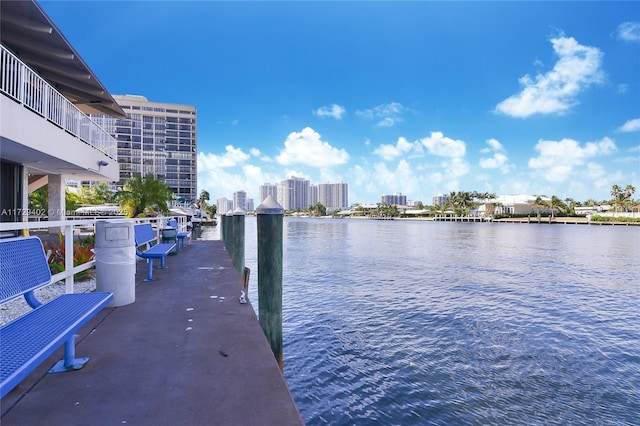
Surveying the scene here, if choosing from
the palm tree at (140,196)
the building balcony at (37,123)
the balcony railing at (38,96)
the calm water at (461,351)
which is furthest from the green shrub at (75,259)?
the palm tree at (140,196)

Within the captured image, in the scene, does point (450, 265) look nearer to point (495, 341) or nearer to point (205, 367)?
point (495, 341)

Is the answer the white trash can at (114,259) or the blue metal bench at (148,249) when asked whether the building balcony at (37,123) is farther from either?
the white trash can at (114,259)

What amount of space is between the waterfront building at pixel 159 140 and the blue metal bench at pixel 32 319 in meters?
98.1

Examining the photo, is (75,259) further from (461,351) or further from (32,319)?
(461,351)

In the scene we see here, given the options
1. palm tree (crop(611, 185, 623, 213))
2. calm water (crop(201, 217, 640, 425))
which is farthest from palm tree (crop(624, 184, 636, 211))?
calm water (crop(201, 217, 640, 425))

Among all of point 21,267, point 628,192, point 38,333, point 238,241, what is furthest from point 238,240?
point 628,192

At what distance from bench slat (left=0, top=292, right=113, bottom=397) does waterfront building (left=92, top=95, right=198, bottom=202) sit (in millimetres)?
98484

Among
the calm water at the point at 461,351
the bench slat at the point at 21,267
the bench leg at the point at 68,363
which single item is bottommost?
the calm water at the point at 461,351

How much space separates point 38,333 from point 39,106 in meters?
8.79

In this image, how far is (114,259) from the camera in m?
4.62

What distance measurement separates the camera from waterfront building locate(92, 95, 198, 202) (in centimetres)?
9594

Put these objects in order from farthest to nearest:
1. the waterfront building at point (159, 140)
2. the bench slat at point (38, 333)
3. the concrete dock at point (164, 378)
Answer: the waterfront building at point (159, 140)
the concrete dock at point (164, 378)
the bench slat at point (38, 333)

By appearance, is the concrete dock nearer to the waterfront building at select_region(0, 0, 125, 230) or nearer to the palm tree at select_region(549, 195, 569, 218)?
the waterfront building at select_region(0, 0, 125, 230)

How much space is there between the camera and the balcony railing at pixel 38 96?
7.33 m
